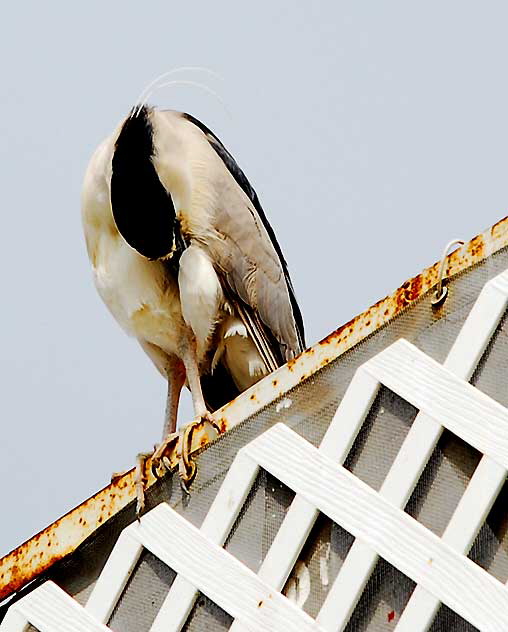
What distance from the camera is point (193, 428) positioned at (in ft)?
7.82

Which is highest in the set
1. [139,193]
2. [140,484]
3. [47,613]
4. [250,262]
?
[250,262]

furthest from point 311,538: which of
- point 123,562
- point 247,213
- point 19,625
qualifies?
point 247,213

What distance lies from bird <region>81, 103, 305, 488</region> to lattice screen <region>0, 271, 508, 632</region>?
41.8 inches

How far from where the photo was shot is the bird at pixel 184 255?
330 cm

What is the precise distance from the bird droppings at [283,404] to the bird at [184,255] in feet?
3.33

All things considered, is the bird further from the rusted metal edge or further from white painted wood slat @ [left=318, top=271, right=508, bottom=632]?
white painted wood slat @ [left=318, top=271, right=508, bottom=632]

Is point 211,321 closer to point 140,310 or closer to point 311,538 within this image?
point 140,310

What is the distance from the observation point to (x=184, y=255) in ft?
11.0

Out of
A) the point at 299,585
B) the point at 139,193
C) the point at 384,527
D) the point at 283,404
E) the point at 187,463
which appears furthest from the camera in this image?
the point at 139,193

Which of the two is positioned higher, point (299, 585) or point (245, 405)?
point (245, 405)

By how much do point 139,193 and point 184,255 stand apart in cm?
20

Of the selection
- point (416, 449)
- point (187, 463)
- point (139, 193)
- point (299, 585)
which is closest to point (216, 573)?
point (299, 585)

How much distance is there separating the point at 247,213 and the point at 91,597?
1.56 metres

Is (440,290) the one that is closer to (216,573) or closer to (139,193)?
(216,573)
